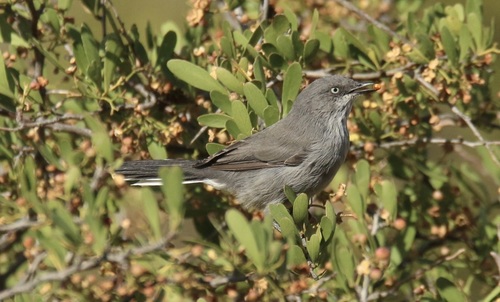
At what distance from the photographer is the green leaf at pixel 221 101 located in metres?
3.96

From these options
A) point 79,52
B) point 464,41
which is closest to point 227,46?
point 79,52

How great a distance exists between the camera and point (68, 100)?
15.0 ft

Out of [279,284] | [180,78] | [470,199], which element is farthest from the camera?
[470,199]

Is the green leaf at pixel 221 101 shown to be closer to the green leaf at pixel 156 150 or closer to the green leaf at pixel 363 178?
the green leaf at pixel 156 150

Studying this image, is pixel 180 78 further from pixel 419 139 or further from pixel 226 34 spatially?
pixel 419 139

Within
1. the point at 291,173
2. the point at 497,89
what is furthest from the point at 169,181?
the point at 497,89

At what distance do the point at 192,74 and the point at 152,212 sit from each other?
5.27ft

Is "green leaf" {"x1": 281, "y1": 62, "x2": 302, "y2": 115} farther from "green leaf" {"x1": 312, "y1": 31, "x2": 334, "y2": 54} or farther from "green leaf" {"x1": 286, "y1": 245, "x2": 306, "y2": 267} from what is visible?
"green leaf" {"x1": 286, "y1": 245, "x2": 306, "y2": 267}

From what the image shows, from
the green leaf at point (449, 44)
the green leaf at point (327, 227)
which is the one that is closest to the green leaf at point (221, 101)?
the green leaf at point (327, 227)

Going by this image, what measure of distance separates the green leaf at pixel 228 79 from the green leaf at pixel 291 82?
249 mm

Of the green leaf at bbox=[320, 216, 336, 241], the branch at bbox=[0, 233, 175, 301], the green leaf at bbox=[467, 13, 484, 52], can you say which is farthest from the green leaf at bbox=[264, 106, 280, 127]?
the branch at bbox=[0, 233, 175, 301]

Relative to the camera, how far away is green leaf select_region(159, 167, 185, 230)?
248 cm

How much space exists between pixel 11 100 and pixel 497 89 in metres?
4.49

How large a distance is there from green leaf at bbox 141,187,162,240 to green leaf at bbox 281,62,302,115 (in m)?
1.61
